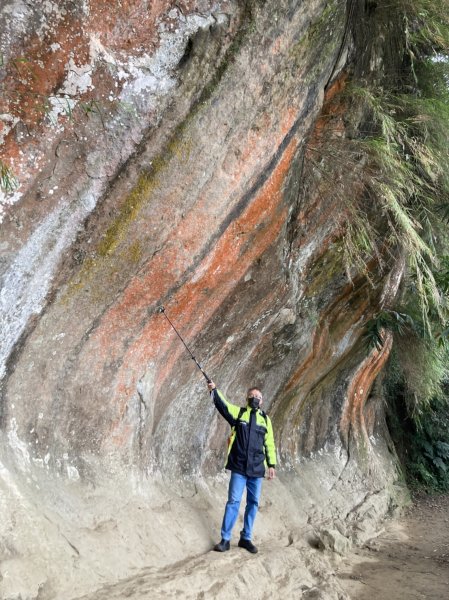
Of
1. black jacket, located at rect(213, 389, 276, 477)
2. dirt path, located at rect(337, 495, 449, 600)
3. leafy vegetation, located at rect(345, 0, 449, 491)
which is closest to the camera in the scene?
black jacket, located at rect(213, 389, 276, 477)

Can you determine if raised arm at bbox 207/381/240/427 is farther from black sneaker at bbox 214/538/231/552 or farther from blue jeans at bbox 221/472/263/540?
black sneaker at bbox 214/538/231/552

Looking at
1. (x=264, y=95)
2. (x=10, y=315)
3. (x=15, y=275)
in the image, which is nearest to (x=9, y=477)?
(x=10, y=315)

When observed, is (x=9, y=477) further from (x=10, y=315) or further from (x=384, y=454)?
(x=384, y=454)

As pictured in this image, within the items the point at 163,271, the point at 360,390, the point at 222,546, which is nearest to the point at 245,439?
the point at 222,546

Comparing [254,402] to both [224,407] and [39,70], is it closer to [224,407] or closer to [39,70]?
[224,407]

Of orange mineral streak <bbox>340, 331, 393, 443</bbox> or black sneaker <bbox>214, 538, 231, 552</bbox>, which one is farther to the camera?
orange mineral streak <bbox>340, 331, 393, 443</bbox>

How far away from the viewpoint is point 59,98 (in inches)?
152

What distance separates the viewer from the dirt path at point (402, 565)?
5.88 m

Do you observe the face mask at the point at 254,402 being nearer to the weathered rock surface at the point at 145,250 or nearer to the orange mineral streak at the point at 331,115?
the weathered rock surface at the point at 145,250

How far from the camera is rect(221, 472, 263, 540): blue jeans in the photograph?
5469 millimetres

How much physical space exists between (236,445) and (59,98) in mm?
3604

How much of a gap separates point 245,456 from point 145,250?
2344 mm

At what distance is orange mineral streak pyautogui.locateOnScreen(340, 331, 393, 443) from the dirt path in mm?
1757

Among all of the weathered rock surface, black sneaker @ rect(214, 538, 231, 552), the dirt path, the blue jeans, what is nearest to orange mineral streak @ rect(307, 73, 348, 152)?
the weathered rock surface
